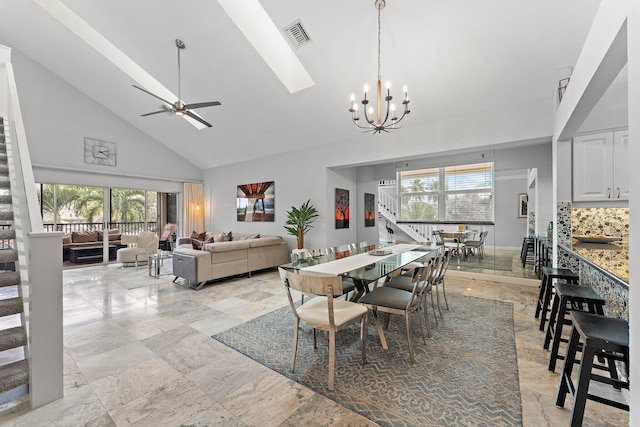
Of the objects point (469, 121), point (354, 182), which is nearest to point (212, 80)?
point (354, 182)

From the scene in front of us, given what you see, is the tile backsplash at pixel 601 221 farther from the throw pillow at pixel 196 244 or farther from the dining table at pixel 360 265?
the throw pillow at pixel 196 244

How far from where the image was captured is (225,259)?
4980 mm

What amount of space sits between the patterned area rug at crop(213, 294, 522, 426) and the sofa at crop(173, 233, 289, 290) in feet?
6.23

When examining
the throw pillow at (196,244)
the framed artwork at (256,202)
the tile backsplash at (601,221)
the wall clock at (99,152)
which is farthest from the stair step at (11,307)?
the tile backsplash at (601,221)

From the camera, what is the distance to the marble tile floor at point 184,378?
169 cm

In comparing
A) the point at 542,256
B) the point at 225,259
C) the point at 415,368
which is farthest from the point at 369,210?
the point at 415,368

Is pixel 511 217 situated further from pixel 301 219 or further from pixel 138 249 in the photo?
pixel 138 249

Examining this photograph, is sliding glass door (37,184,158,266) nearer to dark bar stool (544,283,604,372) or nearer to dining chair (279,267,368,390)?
dining chair (279,267,368,390)

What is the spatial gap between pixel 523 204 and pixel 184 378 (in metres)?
7.98

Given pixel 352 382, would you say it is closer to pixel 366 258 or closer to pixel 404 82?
pixel 366 258

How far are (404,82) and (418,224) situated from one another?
294cm

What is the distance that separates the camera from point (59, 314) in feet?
6.15

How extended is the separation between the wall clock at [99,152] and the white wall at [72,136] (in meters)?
0.09

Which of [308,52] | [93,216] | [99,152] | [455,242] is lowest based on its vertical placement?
[455,242]
